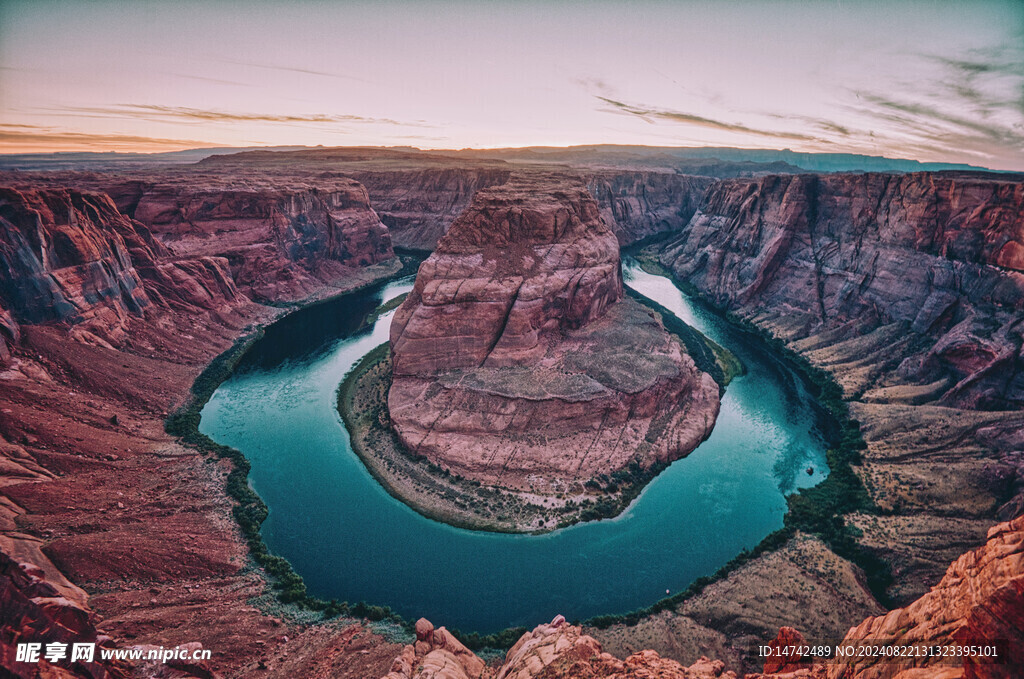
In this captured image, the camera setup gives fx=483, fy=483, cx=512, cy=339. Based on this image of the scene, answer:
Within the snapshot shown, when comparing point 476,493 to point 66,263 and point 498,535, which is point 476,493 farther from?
point 66,263

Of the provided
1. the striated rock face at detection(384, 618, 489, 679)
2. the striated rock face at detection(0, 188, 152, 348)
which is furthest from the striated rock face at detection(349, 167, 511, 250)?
the striated rock face at detection(384, 618, 489, 679)

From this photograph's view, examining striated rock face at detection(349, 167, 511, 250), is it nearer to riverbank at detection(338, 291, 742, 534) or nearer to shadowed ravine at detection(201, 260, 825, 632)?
shadowed ravine at detection(201, 260, 825, 632)

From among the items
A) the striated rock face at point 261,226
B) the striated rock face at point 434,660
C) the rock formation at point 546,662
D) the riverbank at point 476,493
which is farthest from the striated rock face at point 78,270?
the rock formation at point 546,662

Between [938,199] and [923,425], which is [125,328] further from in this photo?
[938,199]

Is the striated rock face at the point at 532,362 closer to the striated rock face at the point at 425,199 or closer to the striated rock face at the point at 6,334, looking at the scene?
the striated rock face at the point at 6,334

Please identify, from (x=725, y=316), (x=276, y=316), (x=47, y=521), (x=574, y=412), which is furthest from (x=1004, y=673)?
(x=276, y=316)

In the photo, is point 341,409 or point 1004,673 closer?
point 1004,673

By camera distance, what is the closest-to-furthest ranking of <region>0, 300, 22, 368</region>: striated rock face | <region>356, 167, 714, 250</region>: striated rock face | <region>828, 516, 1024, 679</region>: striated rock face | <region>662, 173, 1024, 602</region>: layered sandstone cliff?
<region>828, 516, 1024, 679</region>: striated rock face
<region>662, 173, 1024, 602</region>: layered sandstone cliff
<region>0, 300, 22, 368</region>: striated rock face
<region>356, 167, 714, 250</region>: striated rock face
